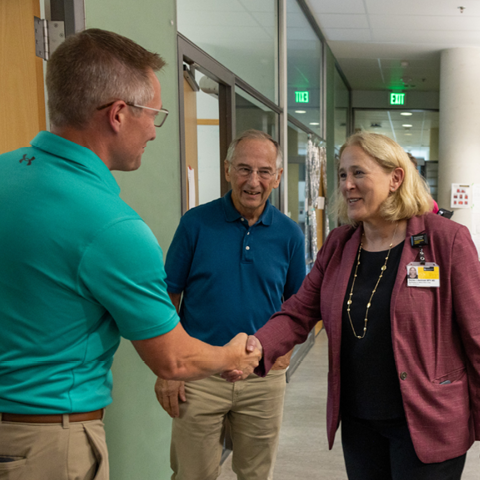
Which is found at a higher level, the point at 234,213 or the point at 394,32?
the point at 394,32

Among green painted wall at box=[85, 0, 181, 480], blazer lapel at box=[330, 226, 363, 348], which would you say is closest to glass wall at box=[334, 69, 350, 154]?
green painted wall at box=[85, 0, 181, 480]

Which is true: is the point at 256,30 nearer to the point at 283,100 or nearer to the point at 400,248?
the point at 283,100

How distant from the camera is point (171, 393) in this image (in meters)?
1.93

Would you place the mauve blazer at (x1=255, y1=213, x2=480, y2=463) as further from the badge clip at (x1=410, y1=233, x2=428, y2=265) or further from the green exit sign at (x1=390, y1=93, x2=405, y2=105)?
the green exit sign at (x1=390, y1=93, x2=405, y2=105)

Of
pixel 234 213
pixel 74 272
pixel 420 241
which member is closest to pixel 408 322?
pixel 420 241

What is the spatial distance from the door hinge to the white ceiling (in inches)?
181

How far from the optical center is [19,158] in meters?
1.05

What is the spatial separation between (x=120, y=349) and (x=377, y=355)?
37.9 inches

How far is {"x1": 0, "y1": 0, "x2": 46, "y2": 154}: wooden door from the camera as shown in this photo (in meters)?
1.61

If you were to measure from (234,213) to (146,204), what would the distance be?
367mm

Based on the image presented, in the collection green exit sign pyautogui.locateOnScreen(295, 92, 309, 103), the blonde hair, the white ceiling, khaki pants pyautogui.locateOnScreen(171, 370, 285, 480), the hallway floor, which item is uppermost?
the white ceiling

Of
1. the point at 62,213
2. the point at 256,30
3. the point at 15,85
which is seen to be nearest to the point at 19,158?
the point at 62,213

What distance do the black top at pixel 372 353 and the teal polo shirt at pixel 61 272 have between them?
30.4 inches

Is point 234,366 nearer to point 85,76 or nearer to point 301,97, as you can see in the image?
point 85,76
